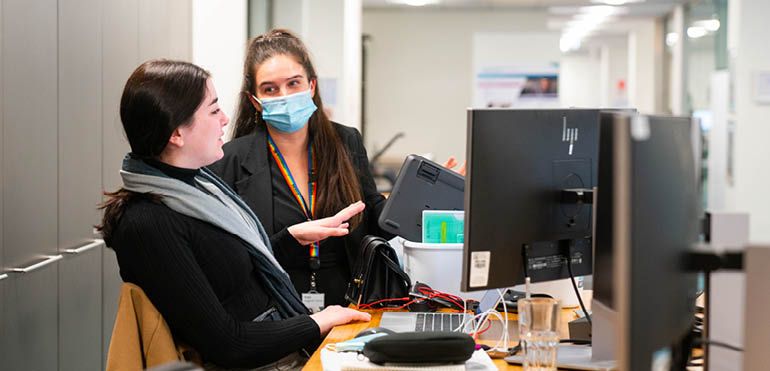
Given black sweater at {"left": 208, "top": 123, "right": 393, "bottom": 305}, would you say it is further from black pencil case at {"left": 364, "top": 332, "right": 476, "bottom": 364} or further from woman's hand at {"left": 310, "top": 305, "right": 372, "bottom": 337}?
black pencil case at {"left": 364, "top": 332, "right": 476, "bottom": 364}

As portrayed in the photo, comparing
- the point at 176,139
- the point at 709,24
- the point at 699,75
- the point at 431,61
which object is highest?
the point at 709,24

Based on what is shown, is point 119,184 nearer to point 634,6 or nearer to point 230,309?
point 230,309

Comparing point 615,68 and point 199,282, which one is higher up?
point 615,68

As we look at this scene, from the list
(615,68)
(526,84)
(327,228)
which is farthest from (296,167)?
(615,68)

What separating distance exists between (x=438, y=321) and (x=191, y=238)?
26.1 inches

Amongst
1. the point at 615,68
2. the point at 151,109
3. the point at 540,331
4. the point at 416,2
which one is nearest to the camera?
the point at 540,331

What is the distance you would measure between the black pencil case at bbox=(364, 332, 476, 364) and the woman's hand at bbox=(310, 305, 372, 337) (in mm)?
411

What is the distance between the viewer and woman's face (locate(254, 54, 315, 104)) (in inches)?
110

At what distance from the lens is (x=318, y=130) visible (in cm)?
283

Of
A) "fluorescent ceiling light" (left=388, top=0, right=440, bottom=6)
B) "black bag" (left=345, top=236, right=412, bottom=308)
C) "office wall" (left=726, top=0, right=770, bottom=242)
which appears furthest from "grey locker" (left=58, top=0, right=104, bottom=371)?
"fluorescent ceiling light" (left=388, top=0, right=440, bottom=6)

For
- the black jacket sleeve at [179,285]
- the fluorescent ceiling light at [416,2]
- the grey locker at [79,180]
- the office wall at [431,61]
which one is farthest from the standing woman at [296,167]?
the office wall at [431,61]

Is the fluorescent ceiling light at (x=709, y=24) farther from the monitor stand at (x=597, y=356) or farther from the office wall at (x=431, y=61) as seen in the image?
the monitor stand at (x=597, y=356)

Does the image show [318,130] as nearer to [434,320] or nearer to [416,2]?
[434,320]

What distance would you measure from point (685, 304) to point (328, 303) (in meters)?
1.66
